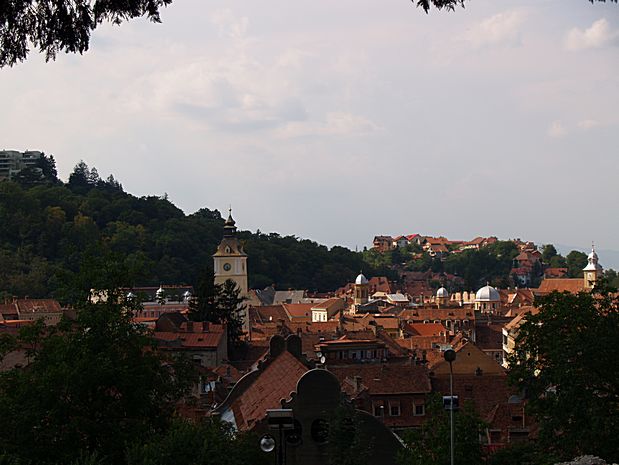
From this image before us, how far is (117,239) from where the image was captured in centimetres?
15912

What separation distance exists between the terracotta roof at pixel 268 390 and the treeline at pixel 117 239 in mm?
91801

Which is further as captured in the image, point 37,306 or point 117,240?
point 117,240

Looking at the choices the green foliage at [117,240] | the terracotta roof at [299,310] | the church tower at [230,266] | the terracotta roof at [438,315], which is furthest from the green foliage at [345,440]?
the terracotta roof at [299,310]

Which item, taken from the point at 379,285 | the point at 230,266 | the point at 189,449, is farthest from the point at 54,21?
the point at 379,285

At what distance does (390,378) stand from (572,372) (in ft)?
69.1

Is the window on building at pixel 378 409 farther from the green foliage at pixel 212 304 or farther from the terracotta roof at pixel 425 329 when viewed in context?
the terracotta roof at pixel 425 329

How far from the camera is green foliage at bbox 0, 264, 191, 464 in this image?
24812 mm

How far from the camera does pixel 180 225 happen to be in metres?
173

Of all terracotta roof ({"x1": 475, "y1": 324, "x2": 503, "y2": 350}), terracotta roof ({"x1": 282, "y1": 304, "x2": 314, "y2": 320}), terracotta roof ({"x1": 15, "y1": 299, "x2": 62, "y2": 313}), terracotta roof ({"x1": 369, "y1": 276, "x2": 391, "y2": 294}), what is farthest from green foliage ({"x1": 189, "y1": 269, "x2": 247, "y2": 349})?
terracotta roof ({"x1": 369, "y1": 276, "x2": 391, "y2": 294})

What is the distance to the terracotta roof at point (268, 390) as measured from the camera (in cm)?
3212

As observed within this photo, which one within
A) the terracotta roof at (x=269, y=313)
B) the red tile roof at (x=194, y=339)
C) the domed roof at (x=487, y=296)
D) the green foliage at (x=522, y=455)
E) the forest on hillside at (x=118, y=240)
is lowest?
the green foliage at (x=522, y=455)

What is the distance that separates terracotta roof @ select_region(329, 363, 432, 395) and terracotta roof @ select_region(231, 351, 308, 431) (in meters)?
10.1

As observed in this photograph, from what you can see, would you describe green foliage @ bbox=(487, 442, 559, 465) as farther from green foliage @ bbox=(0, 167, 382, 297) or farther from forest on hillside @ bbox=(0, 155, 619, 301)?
green foliage @ bbox=(0, 167, 382, 297)

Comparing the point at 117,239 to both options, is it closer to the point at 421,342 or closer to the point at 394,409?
the point at 421,342
